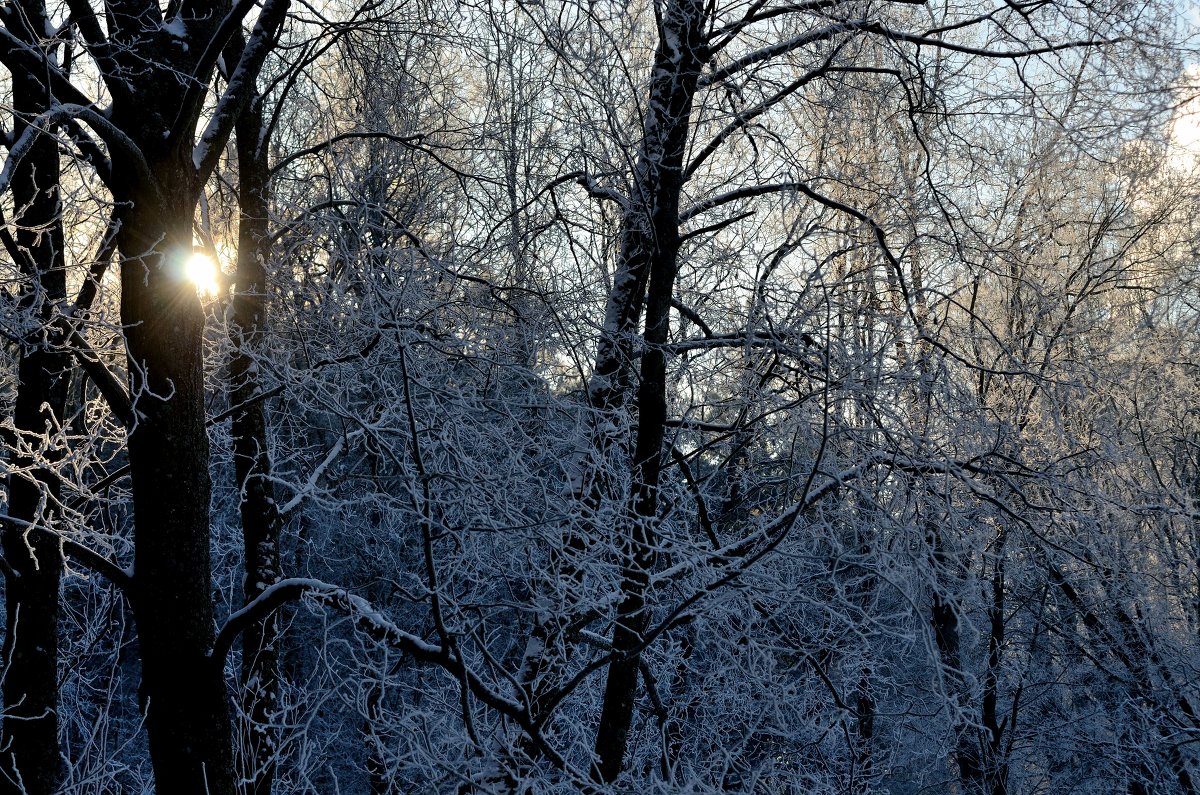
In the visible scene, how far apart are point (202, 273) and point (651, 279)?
8.55 ft

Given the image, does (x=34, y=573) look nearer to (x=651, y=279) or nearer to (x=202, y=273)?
(x=202, y=273)

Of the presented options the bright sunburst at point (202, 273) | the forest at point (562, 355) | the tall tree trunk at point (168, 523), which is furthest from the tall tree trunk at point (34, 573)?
the tall tree trunk at point (168, 523)

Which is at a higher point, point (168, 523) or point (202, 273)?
point (202, 273)

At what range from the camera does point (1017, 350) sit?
6.46 m

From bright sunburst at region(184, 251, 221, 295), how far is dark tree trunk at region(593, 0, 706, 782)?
2.17 m

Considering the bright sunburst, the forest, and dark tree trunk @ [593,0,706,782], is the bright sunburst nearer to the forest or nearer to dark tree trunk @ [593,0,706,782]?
the forest

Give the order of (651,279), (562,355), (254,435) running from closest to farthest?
(651,279), (562,355), (254,435)

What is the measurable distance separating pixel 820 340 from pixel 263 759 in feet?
19.1

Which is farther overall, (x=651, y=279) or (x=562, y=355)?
(x=562, y=355)

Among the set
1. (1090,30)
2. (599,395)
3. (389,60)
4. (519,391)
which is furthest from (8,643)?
(1090,30)

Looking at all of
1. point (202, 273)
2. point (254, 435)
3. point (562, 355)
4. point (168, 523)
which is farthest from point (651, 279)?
point (254, 435)

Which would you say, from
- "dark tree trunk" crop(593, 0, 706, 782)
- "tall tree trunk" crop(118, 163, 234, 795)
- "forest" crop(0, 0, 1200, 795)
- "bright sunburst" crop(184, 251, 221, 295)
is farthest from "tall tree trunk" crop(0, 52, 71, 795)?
"dark tree trunk" crop(593, 0, 706, 782)

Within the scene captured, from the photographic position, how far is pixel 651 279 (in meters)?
5.34

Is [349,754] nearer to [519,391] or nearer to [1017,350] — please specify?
[519,391]
